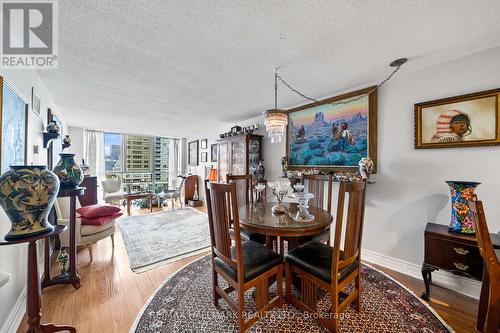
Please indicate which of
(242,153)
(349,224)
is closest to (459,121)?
(349,224)

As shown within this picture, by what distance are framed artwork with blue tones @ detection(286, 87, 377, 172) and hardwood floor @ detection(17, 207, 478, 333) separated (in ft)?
4.92

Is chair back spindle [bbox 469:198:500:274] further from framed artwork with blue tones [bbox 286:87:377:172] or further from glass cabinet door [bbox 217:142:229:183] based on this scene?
glass cabinet door [bbox 217:142:229:183]

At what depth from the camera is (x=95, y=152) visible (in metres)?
5.70

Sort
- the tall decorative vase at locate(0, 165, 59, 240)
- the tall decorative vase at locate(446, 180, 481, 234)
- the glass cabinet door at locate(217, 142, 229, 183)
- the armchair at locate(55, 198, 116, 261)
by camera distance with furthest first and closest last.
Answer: the glass cabinet door at locate(217, 142, 229, 183)
the armchair at locate(55, 198, 116, 261)
the tall decorative vase at locate(446, 180, 481, 234)
the tall decorative vase at locate(0, 165, 59, 240)

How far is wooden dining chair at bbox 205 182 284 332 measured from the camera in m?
1.35

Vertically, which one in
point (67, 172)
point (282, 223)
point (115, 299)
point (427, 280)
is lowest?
point (115, 299)

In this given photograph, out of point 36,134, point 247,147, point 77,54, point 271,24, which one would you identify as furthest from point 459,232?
point 36,134

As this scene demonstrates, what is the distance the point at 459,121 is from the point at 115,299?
3.76 metres

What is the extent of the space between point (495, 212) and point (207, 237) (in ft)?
11.4

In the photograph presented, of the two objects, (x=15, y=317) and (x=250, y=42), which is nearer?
(x=15, y=317)

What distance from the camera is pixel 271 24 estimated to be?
143cm

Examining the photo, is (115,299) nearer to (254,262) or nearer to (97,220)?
(97,220)

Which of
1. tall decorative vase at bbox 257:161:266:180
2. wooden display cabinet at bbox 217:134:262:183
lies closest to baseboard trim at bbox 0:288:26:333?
wooden display cabinet at bbox 217:134:262:183

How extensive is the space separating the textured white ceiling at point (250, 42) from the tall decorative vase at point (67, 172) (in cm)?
99
